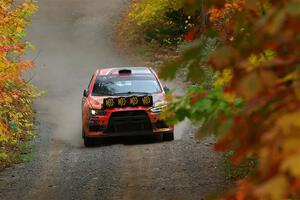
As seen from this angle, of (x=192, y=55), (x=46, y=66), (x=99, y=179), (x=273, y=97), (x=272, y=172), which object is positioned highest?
Result: (x=46, y=66)

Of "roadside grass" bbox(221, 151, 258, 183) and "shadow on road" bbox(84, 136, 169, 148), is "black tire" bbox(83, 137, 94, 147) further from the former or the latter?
"roadside grass" bbox(221, 151, 258, 183)

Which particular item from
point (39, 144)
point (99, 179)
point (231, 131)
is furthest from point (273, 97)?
point (39, 144)

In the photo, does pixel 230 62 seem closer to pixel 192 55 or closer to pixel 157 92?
pixel 192 55

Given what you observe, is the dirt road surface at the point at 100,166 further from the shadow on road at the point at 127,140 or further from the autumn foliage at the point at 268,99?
the autumn foliage at the point at 268,99

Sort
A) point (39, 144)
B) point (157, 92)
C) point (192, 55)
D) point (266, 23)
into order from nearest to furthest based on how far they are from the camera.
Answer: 1. point (266, 23)
2. point (192, 55)
3. point (157, 92)
4. point (39, 144)

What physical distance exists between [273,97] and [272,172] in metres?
0.32

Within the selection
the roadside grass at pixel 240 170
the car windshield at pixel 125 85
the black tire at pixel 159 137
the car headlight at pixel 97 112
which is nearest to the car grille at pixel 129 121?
the car headlight at pixel 97 112

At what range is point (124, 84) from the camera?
56.3ft

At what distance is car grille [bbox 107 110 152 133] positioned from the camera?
1645 cm

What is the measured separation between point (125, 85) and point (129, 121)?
109 cm

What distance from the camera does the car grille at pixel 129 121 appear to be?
54.0 feet

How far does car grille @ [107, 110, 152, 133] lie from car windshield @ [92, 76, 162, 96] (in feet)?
1.80

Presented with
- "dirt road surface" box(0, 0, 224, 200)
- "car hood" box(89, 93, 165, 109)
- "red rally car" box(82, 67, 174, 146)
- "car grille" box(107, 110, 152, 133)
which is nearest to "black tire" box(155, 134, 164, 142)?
"dirt road surface" box(0, 0, 224, 200)

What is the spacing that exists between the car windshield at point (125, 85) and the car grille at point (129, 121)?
55 centimetres
